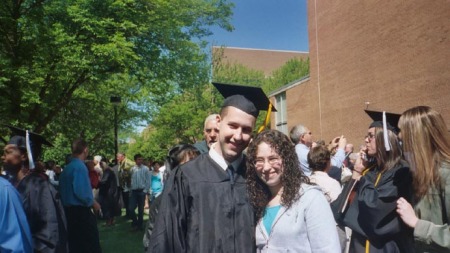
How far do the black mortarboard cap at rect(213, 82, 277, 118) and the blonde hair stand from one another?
970 millimetres

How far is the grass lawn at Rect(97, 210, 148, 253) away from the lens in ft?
26.0

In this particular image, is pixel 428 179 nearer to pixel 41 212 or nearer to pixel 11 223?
pixel 11 223

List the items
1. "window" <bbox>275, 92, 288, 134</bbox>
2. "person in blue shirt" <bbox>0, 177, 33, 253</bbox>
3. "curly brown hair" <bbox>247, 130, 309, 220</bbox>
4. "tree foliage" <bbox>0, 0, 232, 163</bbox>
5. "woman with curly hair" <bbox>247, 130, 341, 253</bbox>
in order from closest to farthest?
"woman with curly hair" <bbox>247, 130, 341, 253</bbox> → "curly brown hair" <bbox>247, 130, 309, 220</bbox> → "person in blue shirt" <bbox>0, 177, 33, 253</bbox> → "tree foliage" <bbox>0, 0, 232, 163</bbox> → "window" <bbox>275, 92, 288, 134</bbox>

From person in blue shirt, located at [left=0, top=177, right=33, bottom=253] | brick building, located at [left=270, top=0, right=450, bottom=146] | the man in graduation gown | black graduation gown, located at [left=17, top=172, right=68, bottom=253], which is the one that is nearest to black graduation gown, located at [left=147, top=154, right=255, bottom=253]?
the man in graduation gown

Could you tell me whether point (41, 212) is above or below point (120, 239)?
above

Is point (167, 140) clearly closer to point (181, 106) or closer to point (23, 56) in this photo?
point (181, 106)

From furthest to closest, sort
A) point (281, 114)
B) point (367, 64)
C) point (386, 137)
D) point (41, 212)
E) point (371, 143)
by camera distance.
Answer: point (281, 114) < point (367, 64) < point (41, 212) < point (371, 143) < point (386, 137)

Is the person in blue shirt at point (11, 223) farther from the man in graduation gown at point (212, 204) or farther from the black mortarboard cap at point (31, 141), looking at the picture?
the black mortarboard cap at point (31, 141)

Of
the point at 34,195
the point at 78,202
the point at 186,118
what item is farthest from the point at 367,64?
the point at 34,195

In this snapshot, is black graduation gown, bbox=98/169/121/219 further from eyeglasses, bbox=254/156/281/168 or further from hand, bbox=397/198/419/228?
hand, bbox=397/198/419/228

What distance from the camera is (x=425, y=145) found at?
2514mm

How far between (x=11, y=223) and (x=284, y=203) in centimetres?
190

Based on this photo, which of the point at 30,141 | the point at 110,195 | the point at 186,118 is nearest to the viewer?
the point at 30,141

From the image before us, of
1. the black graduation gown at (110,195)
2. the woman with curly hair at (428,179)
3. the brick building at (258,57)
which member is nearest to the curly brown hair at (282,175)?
the woman with curly hair at (428,179)
